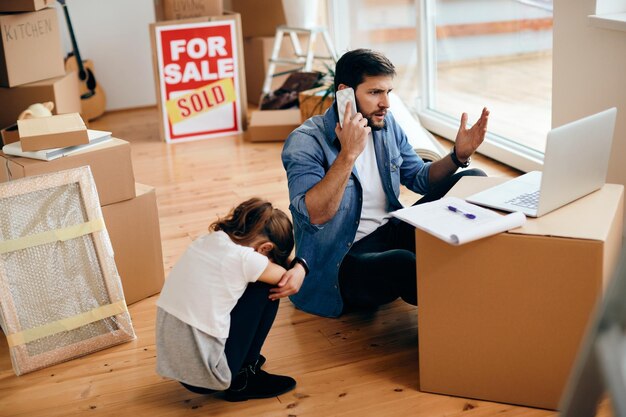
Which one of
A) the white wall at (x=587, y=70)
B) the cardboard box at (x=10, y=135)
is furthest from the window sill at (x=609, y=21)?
the cardboard box at (x=10, y=135)

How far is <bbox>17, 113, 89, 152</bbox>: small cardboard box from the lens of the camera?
2459mm

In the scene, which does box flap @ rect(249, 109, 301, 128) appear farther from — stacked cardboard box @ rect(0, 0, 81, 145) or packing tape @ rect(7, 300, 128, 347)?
packing tape @ rect(7, 300, 128, 347)

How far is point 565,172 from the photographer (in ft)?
6.20

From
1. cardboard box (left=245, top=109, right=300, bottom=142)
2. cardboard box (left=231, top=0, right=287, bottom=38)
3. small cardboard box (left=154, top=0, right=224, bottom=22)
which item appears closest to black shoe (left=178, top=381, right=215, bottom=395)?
cardboard box (left=245, top=109, right=300, bottom=142)

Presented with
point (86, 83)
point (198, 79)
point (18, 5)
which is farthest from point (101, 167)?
point (86, 83)

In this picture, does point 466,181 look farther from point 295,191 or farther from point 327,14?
point 327,14

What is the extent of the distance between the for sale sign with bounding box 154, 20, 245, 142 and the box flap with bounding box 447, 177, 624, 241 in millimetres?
3360

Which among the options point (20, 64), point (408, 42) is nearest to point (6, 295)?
point (20, 64)

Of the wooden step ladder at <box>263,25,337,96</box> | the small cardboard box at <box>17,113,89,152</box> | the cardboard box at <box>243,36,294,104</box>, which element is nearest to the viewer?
the small cardboard box at <box>17,113,89,152</box>

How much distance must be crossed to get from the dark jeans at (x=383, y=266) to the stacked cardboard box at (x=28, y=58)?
259 centimetres

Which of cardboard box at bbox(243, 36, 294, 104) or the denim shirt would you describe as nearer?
the denim shirt

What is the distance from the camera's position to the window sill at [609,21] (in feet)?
9.46

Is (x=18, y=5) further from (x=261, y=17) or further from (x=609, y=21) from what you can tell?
(x=609, y=21)

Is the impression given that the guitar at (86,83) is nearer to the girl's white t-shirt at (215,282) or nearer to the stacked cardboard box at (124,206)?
the stacked cardboard box at (124,206)
